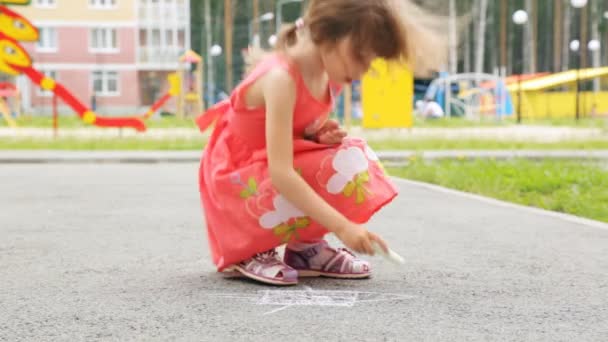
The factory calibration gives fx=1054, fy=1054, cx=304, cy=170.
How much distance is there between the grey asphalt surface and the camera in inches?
127

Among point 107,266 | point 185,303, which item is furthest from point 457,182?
point 185,303

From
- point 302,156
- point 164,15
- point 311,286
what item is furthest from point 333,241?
point 164,15

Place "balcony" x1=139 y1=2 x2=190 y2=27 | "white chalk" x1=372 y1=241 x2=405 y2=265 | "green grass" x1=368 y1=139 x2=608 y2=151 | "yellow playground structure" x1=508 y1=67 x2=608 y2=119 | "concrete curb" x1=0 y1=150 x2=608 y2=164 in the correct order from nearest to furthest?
1. "white chalk" x1=372 y1=241 x2=405 y2=265
2. "concrete curb" x1=0 y1=150 x2=608 y2=164
3. "green grass" x1=368 y1=139 x2=608 y2=151
4. "yellow playground structure" x1=508 y1=67 x2=608 y2=119
5. "balcony" x1=139 y1=2 x2=190 y2=27

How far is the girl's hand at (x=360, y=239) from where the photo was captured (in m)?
3.52

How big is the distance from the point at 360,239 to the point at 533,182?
5640mm

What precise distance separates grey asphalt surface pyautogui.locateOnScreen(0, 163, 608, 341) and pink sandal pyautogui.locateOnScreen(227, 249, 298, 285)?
0.14ft

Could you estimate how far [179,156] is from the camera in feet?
50.0

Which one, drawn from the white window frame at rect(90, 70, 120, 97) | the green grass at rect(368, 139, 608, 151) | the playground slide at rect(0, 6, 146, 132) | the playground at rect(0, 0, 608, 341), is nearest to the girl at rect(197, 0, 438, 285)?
the playground at rect(0, 0, 608, 341)

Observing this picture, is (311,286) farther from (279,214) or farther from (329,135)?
(329,135)

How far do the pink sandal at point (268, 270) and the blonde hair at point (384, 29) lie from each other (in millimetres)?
889

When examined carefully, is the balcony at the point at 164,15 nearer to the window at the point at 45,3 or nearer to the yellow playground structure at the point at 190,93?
the window at the point at 45,3

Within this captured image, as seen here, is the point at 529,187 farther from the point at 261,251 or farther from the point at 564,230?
the point at 261,251

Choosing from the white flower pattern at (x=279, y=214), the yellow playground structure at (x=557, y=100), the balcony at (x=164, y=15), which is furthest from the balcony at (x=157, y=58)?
the white flower pattern at (x=279, y=214)

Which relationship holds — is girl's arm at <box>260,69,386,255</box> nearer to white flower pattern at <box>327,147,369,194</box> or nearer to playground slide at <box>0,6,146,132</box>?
white flower pattern at <box>327,147,369,194</box>
